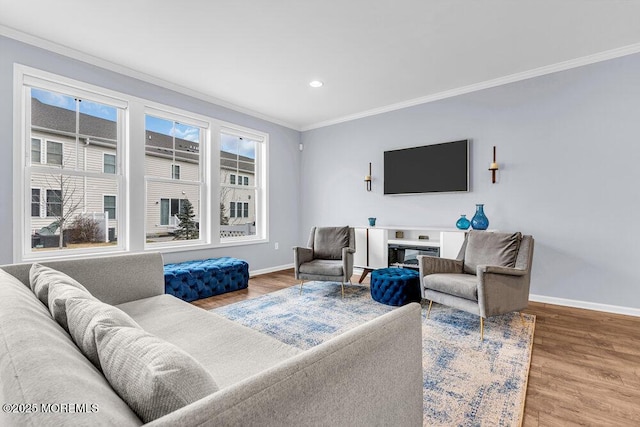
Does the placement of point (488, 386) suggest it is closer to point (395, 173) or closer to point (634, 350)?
point (634, 350)

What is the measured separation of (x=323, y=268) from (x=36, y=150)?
126 inches

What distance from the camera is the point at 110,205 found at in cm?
354

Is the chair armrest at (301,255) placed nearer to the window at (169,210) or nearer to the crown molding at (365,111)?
the window at (169,210)

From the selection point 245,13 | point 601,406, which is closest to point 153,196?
point 245,13

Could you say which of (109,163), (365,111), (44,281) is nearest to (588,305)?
(365,111)

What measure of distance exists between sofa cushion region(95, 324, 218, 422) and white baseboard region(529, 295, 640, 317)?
397cm

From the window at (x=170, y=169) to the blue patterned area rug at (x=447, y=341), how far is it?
1.58 metres

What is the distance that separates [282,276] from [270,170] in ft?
5.97

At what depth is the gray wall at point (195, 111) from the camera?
2.77 metres

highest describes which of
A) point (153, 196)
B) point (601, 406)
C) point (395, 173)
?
point (395, 173)

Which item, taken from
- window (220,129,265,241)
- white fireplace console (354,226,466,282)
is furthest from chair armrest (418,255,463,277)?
window (220,129,265,241)

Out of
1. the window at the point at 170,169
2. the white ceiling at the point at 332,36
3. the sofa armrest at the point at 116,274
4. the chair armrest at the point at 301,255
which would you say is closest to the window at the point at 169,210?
the window at the point at 170,169

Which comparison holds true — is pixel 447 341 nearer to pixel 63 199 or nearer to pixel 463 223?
pixel 463 223

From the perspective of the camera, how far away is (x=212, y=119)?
14.4 ft
